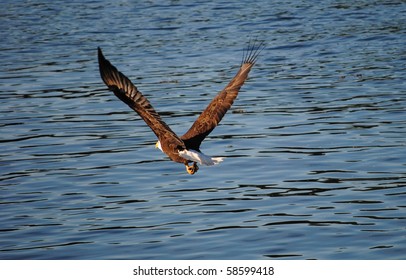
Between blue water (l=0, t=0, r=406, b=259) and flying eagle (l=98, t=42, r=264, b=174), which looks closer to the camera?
flying eagle (l=98, t=42, r=264, b=174)

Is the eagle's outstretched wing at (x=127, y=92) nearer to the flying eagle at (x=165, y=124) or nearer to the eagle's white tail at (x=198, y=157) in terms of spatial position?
the flying eagle at (x=165, y=124)

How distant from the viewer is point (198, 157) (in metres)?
7.80

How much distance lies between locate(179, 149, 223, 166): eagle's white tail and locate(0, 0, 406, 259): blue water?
113 centimetres

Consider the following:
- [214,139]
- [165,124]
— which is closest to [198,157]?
Answer: [165,124]

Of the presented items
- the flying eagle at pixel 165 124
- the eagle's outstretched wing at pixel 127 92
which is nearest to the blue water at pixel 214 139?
the flying eagle at pixel 165 124

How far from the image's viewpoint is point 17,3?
23688 mm

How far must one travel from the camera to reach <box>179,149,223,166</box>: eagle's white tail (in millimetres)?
7711

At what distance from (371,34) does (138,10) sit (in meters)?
5.98

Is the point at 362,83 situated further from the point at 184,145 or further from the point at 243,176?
the point at 184,145

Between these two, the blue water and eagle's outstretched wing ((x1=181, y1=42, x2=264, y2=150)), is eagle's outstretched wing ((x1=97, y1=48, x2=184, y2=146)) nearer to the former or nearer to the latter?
eagle's outstretched wing ((x1=181, y1=42, x2=264, y2=150))

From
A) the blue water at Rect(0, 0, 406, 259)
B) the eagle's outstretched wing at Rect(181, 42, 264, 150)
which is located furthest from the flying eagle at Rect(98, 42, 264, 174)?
the blue water at Rect(0, 0, 406, 259)

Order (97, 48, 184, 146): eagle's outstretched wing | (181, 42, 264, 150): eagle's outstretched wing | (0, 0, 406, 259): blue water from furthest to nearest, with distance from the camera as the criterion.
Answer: (0, 0, 406, 259): blue water, (181, 42, 264, 150): eagle's outstretched wing, (97, 48, 184, 146): eagle's outstretched wing

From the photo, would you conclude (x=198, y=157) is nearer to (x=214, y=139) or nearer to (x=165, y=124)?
(x=165, y=124)

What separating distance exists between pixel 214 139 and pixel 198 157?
465cm
